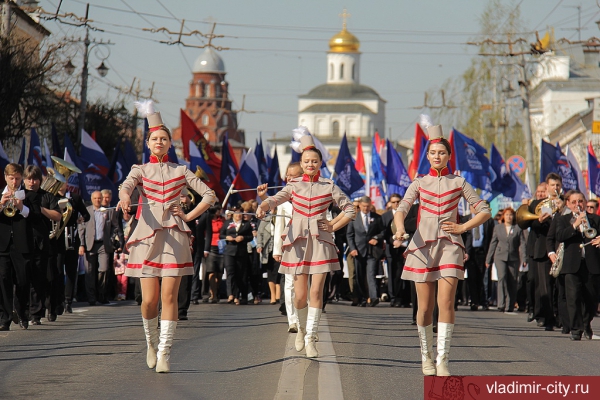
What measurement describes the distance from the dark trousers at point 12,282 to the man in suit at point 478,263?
9.80 metres

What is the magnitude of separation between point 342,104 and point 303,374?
478 ft

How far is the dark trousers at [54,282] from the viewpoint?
582 inches

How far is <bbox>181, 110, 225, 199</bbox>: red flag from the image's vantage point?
28.5m

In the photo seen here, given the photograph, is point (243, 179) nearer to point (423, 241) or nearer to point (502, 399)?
point (423, 241)

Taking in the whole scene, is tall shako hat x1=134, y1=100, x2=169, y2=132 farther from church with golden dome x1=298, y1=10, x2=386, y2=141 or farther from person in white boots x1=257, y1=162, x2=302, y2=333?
church with golden dome x1=298, y1=10, x2=386, y2=141

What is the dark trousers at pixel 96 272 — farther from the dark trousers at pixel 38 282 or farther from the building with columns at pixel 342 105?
the building with columns at pixel 342 105

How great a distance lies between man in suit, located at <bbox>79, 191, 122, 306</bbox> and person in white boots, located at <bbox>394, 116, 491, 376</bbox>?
11.4m

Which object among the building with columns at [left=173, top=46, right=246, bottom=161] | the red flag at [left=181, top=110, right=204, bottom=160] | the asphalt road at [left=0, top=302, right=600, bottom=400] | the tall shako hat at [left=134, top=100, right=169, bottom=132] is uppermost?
the building with columns at [left=173, top=46, right=246, bottom=161]

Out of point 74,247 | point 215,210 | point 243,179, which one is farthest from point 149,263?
point 243,179

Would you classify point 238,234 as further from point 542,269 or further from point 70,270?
point 542,269

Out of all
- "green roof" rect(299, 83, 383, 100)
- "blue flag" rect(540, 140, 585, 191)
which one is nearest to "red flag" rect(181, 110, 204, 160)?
"blue flag" rect(540, 140, 585, 191)

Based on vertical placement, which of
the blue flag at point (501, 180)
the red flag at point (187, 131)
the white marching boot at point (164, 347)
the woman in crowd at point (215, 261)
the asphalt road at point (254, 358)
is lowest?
the asphalt road at point (254, 358)

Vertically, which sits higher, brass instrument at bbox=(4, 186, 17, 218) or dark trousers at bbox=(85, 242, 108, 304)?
brass instrument at bbox=(4, 186, 17, 218)

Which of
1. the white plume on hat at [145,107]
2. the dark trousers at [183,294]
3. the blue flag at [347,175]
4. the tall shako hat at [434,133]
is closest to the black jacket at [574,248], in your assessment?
the tall shako hat at [434,133]
